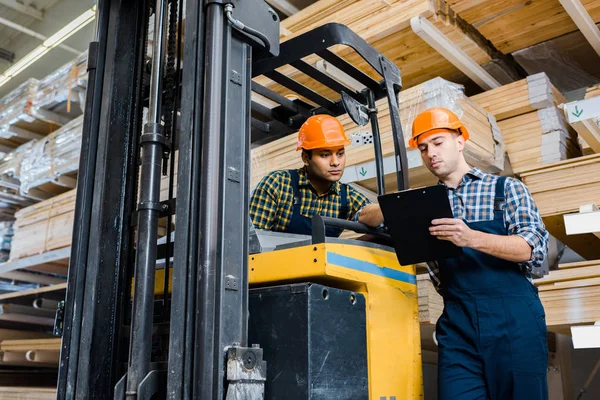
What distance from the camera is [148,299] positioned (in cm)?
226

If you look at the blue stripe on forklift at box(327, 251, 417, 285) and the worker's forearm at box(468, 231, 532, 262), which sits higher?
the worker's forearm at box(468, 231, 532, 262)

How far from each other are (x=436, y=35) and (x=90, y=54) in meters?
2.38

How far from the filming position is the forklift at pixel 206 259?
209 cm

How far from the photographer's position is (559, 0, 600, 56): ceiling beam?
404 centimetres

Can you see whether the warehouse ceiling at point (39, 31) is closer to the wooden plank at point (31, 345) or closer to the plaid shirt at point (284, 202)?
the wooden plank at point (31, 345)

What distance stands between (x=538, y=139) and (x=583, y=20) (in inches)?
34.3

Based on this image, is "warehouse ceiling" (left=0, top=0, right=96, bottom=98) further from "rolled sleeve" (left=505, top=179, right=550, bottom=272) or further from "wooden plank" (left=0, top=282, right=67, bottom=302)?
"rolled sleeve" (left=505, top=179, right=550, bottom=272)

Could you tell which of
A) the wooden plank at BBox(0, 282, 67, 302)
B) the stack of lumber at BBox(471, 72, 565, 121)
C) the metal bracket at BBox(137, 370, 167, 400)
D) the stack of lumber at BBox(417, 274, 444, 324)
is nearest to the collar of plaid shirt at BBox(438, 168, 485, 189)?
the stack of lumber at BBox(417, 274, 444, 324)

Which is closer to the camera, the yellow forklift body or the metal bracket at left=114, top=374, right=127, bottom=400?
the metal bracket at left=114, top=374, right=127, bottom=400

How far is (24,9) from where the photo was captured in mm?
10844

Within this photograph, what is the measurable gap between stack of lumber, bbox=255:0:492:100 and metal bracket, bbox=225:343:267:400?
8.97 ft

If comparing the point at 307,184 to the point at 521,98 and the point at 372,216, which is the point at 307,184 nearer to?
the point at 372,216

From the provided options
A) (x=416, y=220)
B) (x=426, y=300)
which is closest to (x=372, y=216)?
(x=416, y=220)

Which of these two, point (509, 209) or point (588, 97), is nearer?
point (509, 209)
